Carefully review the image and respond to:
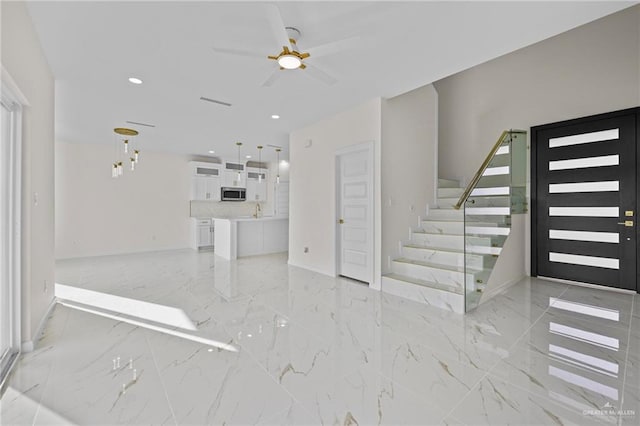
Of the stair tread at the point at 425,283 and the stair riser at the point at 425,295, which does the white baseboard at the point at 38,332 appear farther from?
the stair tread at the point at 425,283

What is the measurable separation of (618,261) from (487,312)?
248 centimetres

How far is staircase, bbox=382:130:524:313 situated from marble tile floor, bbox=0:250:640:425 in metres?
0.23

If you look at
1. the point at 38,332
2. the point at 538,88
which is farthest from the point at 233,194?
the point at 538,88

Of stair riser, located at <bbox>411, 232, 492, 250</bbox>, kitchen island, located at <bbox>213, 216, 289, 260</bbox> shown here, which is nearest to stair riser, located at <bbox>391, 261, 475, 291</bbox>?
stair riser, located at <bbox>411, 232, 492, 250</bbox>

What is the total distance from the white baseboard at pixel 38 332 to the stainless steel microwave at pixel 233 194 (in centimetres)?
542

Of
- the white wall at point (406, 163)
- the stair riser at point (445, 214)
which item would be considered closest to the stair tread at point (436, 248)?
the white wall at point (406, 163)

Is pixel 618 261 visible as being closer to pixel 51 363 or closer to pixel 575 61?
pixel 575 61

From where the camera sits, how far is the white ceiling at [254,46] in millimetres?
2297

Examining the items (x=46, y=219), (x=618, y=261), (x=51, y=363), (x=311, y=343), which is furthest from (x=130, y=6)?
(x=618, y=261)

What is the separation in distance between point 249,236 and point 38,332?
14.7ft

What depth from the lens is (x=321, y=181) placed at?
17.0 feet

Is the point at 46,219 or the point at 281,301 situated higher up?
the point at 46,219

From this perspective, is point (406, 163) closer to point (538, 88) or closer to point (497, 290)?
point (497, 290)

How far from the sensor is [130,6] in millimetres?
2242
